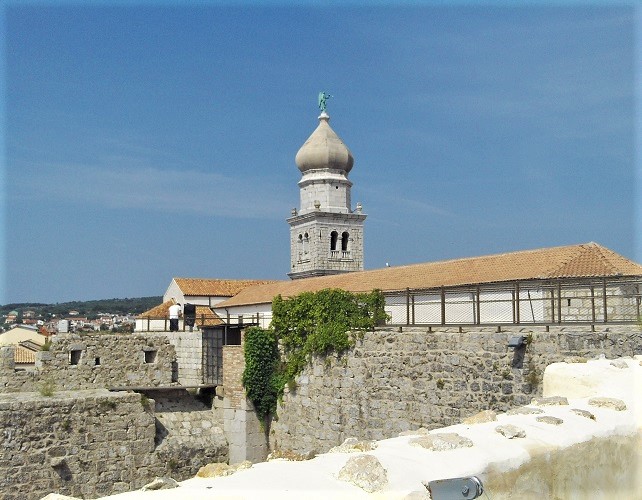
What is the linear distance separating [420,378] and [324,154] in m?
40.6

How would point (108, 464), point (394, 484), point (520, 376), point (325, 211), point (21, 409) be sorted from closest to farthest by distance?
point (394, 484) → point (520, 376) → point (21, 409) → point (108, 464) → point (325, 211)

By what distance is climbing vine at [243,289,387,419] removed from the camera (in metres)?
16.2

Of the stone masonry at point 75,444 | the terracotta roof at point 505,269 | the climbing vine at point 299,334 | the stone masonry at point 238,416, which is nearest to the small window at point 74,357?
the stone masonry at point 75,444

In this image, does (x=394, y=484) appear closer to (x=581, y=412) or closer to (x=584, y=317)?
(x=581, y=412)

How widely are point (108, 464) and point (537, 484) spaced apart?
1358cm

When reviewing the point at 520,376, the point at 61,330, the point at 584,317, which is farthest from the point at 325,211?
the point at 520,376

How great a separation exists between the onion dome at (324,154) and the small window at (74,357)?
3412cm

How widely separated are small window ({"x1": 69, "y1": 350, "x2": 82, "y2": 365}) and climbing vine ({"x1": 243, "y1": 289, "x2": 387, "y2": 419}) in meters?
5.51

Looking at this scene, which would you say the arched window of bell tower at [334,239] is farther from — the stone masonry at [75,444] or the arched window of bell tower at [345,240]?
the stone masonry at [75,444]

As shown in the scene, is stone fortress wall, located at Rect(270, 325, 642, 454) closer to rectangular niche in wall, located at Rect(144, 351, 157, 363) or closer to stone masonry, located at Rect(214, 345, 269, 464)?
stone masonry, located at Rect(214, 345, 269, 464)

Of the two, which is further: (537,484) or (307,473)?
(537,484)

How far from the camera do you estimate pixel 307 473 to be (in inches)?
165

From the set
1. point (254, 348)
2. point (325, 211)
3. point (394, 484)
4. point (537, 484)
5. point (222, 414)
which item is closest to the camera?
point (394, 484)

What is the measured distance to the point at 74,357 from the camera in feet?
69.1
